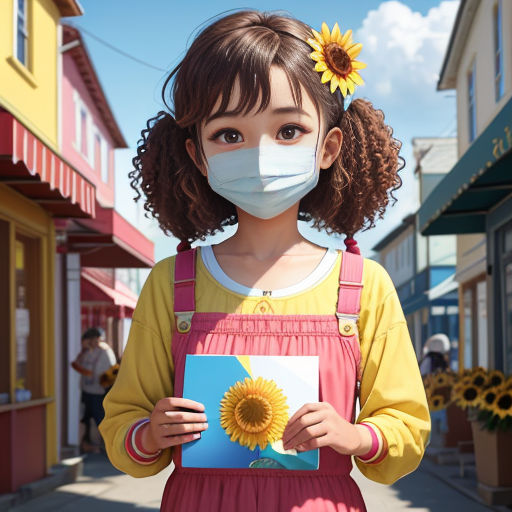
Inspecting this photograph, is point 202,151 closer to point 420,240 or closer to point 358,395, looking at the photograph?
point 358,395

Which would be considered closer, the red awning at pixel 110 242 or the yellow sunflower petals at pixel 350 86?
the yellow sunflower petals at pixel 350 86

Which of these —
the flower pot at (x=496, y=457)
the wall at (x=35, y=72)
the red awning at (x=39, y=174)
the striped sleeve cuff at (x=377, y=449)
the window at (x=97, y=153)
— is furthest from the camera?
the window at (x=97, y=153)

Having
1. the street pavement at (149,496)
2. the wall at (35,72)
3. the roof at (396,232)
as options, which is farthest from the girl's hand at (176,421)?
the roof at (396,232)

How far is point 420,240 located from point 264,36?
3527 centimetres

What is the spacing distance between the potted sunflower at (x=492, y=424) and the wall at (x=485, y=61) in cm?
482

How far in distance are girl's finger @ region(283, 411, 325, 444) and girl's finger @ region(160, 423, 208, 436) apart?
215 mm

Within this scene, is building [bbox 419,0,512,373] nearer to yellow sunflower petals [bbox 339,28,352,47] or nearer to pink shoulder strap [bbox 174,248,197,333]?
yellow sunflower petals [bbox 339,28,352,47]

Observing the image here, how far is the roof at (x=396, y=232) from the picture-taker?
1399 inches

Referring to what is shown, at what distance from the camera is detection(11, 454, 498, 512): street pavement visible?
8.22 m

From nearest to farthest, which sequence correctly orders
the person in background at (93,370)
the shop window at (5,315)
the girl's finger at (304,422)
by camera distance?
1. the girl's finger at (304,422)
2. the shop window at (5,315)
3. the person in background at (93,370)

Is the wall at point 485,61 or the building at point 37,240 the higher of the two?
the wall at point 485,61

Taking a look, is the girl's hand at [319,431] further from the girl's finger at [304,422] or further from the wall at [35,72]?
the wall at [35,72]

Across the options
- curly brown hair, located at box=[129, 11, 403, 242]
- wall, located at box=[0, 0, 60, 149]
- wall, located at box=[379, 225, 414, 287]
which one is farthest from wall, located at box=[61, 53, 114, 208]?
wall, located at box=[379, 225, 414, 287]

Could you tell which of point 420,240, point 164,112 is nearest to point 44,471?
point 164,112
